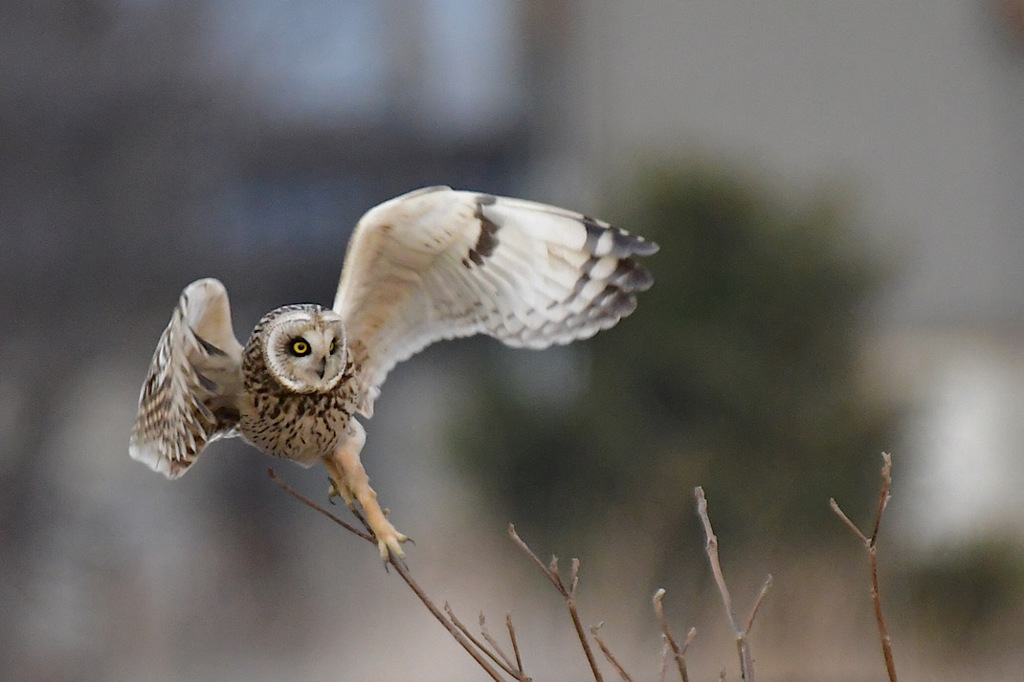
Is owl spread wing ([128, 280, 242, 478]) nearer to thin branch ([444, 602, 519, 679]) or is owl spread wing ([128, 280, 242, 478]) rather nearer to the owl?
the owl

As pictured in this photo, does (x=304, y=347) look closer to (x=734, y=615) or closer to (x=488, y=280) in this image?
(x=488, y=280)

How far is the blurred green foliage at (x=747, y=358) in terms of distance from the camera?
489cm

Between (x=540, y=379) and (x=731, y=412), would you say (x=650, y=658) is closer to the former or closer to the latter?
(x=731, y=412)

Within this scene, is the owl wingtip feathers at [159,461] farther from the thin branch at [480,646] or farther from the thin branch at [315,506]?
the thin branch at [480,646]

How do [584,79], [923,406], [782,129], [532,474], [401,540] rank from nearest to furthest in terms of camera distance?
[401,540] → [923,406] → [532,474] → [782,129] → [584,79]

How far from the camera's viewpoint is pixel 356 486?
1.13m

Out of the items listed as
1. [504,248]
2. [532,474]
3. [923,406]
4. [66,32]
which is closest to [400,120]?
[66,32]

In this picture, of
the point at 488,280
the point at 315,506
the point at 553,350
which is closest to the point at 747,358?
the point at 553,350

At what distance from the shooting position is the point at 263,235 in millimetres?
6566

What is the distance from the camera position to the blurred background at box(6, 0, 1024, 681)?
191 inches

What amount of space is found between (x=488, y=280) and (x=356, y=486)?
0.74ft

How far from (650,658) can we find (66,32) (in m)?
3.82

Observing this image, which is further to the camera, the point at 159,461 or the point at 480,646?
the point at 159,461

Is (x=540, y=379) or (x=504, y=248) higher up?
(x=504, y=248)
